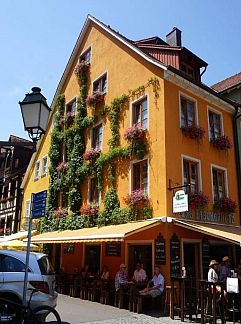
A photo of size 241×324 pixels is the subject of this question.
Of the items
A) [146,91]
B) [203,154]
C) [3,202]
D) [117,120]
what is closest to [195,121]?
[203,154]

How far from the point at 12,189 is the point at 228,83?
19.4 meters

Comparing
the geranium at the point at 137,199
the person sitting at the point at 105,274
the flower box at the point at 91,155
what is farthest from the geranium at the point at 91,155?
the person sitting at the point at 105,274

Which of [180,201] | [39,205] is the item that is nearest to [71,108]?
[180,201]

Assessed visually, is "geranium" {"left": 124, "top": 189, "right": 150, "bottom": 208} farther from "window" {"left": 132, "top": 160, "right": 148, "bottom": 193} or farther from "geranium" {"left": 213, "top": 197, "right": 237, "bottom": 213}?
"geranium" {"left": 213, "top": 197, "right": 237, "bottom": 213}

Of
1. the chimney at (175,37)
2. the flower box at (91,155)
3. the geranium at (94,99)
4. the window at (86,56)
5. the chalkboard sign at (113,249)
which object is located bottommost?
the chalkboard sign at (113,249)

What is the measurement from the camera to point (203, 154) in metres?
15.6

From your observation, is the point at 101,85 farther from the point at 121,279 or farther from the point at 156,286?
the point at 156,286

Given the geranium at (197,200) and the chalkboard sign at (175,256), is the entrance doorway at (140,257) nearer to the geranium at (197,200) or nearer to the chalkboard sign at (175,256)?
the chalkboard sign at (175,256)

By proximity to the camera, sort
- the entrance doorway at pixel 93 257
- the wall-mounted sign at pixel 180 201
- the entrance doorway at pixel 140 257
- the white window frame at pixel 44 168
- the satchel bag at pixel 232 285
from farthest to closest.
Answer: the white window frame at pixel 44 168
the entrance doorway at pixel 93 257
the entrance doorway at pixel 140 257
the wall-mounted sign at pixel 180 201
the satchel bag at pixel 232 285

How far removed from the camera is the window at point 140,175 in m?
14.7

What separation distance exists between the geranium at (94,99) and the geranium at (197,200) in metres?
7.70

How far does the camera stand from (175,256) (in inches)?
511

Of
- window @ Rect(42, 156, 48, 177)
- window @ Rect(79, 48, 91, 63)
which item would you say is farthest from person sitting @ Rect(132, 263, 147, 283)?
window @ Rect(79, 48, 91, 63)

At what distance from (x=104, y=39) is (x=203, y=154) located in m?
8.89
